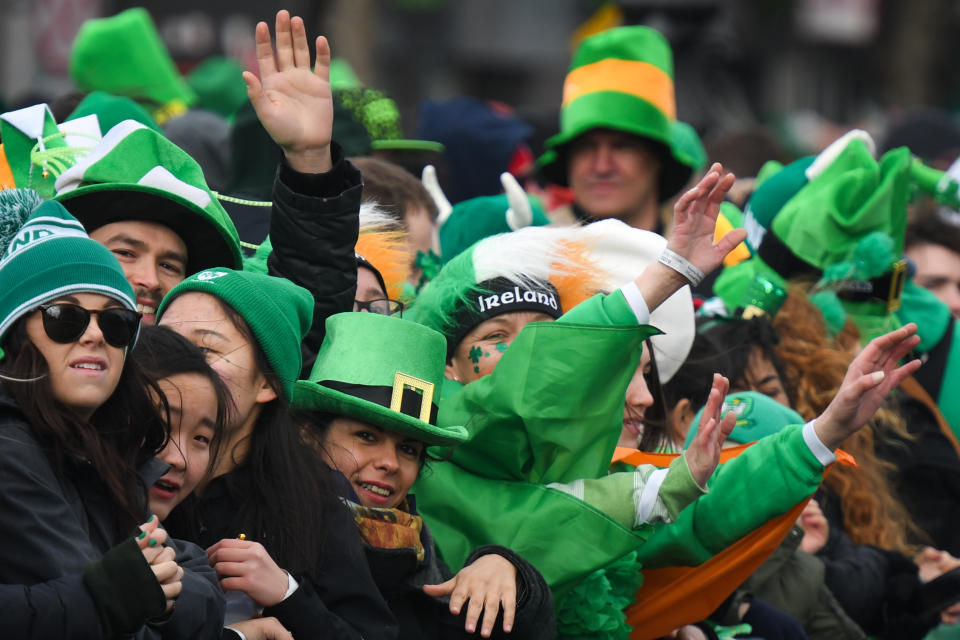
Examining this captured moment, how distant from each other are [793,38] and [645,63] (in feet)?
87.6

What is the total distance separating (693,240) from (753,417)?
119 centimetres

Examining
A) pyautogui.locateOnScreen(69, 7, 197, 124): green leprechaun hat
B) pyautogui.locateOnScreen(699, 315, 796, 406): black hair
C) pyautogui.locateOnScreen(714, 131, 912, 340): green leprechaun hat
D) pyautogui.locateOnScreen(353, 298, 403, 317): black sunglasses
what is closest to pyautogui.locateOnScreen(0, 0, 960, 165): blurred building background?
pyautogui.locateOnScreen(69, 7, 197, 124): green leprechaun hat

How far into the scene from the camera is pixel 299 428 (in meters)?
3.74

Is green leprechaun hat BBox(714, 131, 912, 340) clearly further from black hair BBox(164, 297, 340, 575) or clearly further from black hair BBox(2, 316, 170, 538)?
black hair BBox(2, 316, 170, 538)

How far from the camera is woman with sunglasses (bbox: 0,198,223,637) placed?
2.75 m

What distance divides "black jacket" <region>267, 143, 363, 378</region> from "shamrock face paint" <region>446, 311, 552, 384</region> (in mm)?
404

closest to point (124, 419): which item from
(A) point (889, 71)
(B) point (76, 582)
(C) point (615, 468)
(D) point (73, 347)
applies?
(D) point (73, 347)

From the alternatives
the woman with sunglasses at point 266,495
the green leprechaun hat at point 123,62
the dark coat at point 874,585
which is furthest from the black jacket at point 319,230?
the green leprechaun hat at point 123,62

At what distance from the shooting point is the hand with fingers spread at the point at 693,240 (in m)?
3.85

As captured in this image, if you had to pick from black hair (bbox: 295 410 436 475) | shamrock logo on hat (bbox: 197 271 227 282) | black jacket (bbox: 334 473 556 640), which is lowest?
black jacket (bbox: 334 473 556 640)

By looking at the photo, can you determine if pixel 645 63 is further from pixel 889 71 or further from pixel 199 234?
pixel 889 71

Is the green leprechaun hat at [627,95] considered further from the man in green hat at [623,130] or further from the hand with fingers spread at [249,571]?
the hand with fingers spread at [249,571]

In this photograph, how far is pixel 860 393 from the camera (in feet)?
12.9

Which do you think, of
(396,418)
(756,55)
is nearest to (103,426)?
(396,418)
